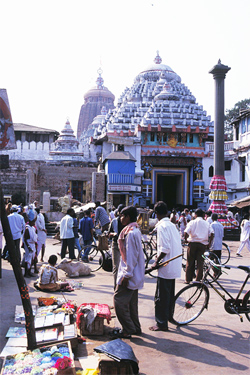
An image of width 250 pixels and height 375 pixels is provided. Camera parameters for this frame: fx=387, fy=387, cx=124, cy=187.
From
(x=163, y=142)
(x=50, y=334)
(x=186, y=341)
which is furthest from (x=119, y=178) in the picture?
(x=50, y=334)

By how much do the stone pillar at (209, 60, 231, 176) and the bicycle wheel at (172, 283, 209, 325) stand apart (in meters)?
15.9

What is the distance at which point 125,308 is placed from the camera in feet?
15.7

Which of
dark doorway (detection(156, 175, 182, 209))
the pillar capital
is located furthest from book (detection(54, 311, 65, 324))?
dark doorway (detection(156, 175, 182, 209))

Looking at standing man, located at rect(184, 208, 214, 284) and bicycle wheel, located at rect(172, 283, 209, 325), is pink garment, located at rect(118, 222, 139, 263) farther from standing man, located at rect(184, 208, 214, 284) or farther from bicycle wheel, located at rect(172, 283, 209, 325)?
standing man, located at rect(184, 208, 214, 284)

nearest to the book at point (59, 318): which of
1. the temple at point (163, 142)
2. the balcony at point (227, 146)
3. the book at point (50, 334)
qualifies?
the book at point (50, 334)

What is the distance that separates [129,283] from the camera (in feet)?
15.7

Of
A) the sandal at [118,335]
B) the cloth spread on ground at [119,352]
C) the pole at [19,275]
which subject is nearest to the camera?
the cloth spread on ground at [119,352]

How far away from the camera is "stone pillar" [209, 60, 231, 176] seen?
20.5 metres

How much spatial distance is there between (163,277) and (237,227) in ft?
50.4

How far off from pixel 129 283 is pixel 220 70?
59.4 feet

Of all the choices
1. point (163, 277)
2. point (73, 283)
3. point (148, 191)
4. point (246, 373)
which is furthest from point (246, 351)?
point (148, 191)

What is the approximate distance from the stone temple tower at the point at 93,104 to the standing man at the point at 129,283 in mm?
54346

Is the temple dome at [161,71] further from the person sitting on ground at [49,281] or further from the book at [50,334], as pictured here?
the book at [50,334]

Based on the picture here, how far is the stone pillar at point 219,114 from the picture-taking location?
67.4 feet
